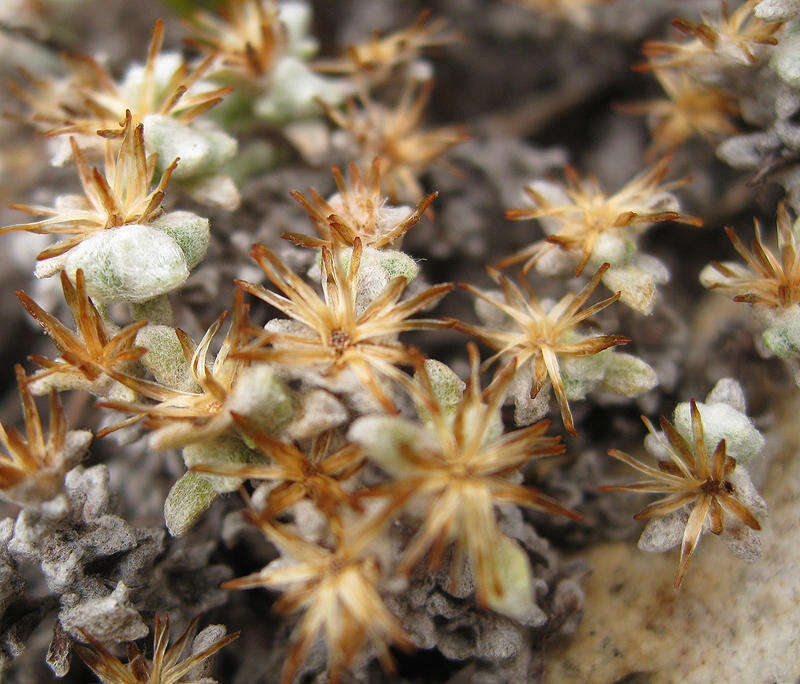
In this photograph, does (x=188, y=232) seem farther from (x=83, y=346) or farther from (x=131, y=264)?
(x=83, y=346)

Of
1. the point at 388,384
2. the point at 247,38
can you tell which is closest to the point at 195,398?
the point at 388,384

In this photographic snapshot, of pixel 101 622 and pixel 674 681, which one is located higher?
pixel 101 622

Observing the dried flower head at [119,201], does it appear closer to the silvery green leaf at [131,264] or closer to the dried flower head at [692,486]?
the silvery green leaf at [131,264]

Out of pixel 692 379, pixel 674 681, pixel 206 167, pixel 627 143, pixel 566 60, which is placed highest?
pixel 206 167

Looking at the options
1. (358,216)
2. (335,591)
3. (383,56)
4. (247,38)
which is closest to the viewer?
(335,591)

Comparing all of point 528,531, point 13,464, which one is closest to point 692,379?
point 528,531

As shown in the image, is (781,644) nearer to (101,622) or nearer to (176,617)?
(176,617)
